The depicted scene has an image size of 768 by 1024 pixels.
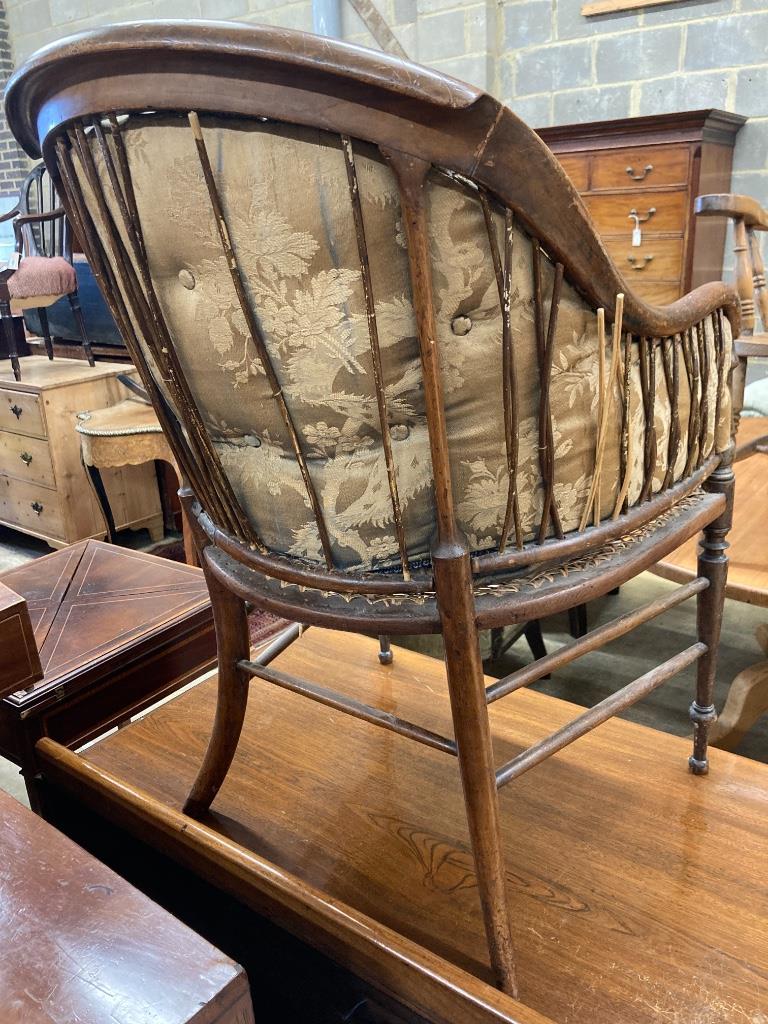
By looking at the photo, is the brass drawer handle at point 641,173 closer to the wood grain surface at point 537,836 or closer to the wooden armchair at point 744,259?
the wooden armchair at point 744,259

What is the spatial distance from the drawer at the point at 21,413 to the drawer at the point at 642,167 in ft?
7.20

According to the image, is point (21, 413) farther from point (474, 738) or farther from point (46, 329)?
point (474, 738)

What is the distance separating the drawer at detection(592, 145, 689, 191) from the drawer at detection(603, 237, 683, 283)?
0.20 m

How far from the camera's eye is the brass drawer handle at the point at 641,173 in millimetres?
2828

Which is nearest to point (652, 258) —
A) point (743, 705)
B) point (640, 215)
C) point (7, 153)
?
point (640, 215)

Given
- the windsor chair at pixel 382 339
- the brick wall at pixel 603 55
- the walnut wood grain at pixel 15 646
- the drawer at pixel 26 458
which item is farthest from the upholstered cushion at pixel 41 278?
the windsor chair at pixel 382 339

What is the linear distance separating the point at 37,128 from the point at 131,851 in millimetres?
945

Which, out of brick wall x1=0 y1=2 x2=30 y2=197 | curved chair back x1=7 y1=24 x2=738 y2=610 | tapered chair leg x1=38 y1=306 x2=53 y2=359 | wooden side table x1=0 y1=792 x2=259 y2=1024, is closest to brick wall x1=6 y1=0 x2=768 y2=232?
tapered chair leg x1=38 y1=306 x2=53 y2=359

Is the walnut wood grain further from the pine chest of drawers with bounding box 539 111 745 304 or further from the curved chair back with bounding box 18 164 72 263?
the curved chair back with bounding box 18 164 72 263

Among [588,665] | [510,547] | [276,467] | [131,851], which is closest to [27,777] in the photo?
[131,851]

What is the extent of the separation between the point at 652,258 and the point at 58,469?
2.29m

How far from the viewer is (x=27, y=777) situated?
1.32 meters

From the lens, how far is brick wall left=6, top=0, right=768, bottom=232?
3020 mm

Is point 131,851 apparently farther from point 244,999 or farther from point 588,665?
point 588,665
